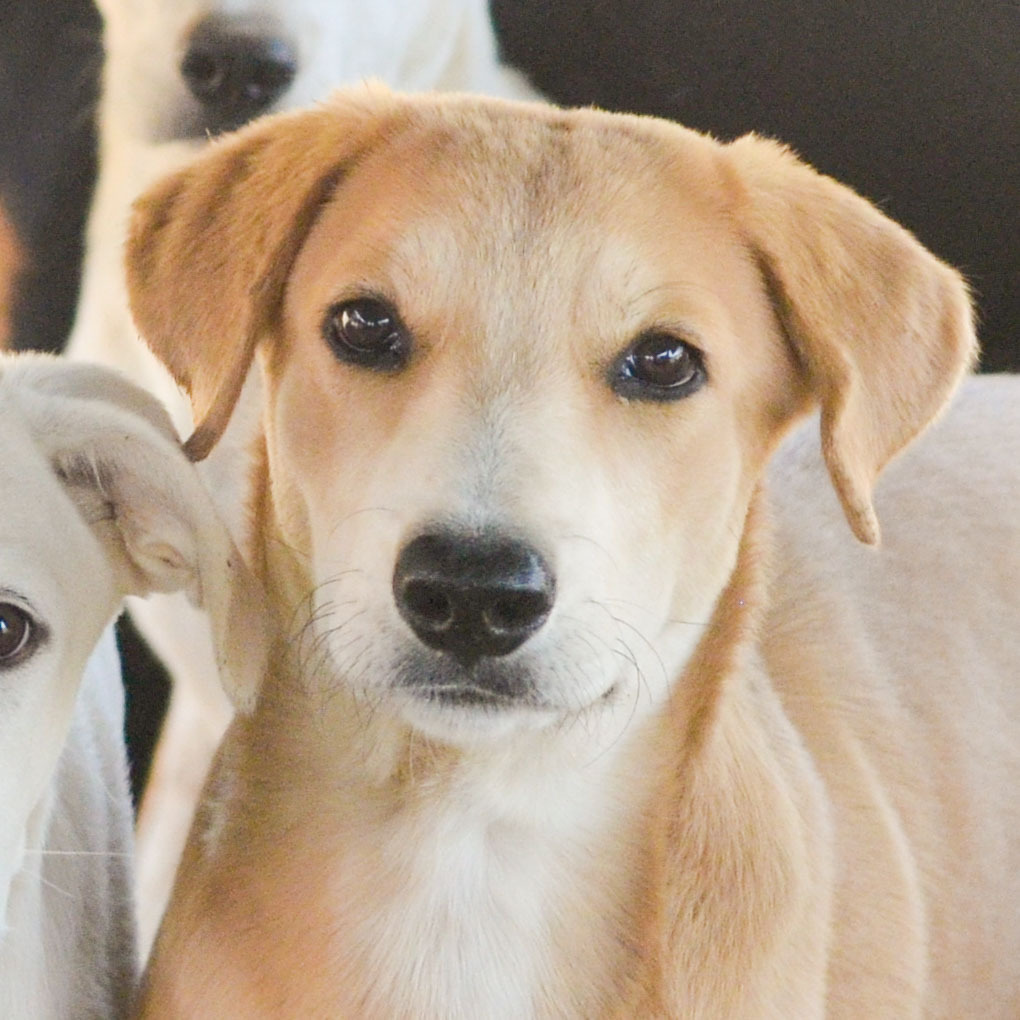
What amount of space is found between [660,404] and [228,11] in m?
0.74

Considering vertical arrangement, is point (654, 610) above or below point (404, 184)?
below

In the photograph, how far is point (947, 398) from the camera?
1.26m

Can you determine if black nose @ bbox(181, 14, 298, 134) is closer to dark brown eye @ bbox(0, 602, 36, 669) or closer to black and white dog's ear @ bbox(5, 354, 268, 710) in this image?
black and white dog's ear @ bbox(5, 354, 268, 710)

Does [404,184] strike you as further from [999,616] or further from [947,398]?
[999,616]

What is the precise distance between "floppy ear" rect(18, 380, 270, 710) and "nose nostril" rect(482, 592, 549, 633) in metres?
0.31

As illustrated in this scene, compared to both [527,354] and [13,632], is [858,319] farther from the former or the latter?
[13,632]

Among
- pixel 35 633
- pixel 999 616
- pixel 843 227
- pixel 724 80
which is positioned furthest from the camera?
pixel 724 80

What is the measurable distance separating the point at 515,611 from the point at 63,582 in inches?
16.7

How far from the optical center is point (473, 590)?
95 centimetres

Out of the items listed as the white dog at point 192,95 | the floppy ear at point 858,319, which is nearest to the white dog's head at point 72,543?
the white dog at point 192,95

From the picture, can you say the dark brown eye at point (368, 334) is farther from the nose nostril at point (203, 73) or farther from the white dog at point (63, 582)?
the nose nostril at point (203, 73)

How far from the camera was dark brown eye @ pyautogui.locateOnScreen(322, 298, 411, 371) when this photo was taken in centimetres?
116

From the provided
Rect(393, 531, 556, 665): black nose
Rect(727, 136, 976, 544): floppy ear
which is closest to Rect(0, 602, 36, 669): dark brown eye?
Rect(393, 531, 556, 665): black nose

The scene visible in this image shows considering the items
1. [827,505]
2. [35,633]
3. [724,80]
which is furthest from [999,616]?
[35,633]
